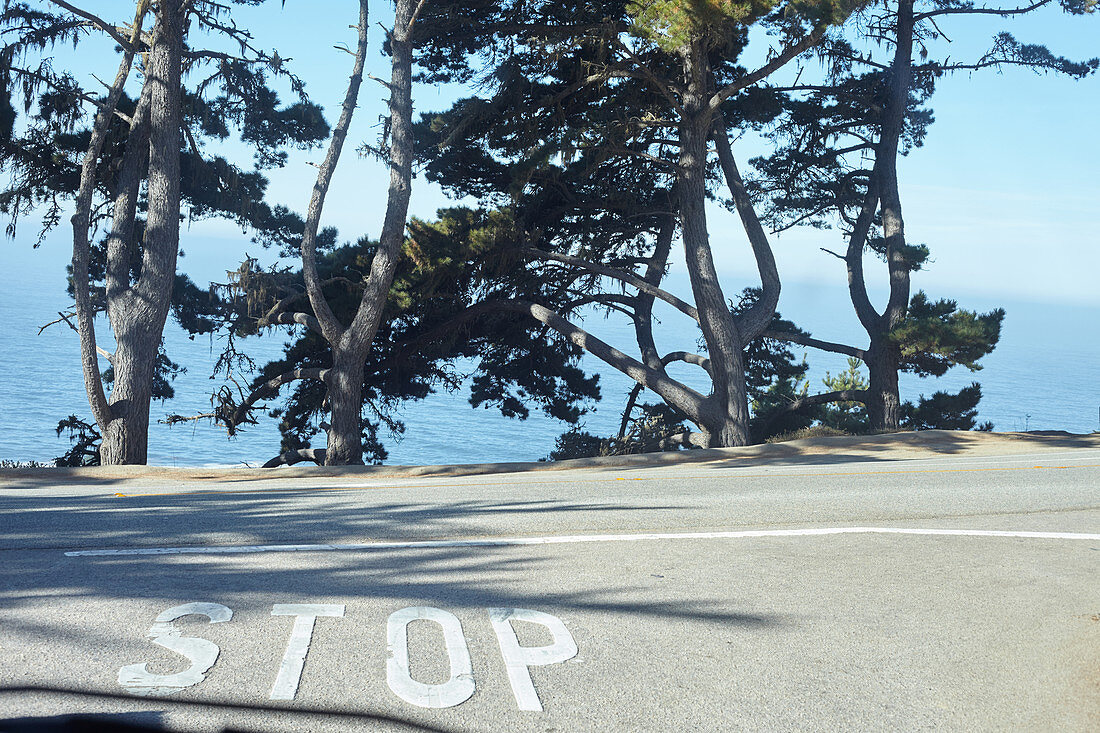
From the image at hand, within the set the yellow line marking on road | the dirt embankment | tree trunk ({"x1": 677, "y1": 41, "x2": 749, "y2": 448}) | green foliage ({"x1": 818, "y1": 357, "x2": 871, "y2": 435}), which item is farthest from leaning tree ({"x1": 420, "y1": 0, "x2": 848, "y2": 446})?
green foliage ({"x1": 818, "y1": 357, "x2": 871, "y2": 435})

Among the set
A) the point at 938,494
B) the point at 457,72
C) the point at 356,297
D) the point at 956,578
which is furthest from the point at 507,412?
the point at 956,578

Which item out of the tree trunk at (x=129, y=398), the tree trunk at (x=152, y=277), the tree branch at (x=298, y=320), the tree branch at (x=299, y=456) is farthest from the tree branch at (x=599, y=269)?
the tree trunk at (x=129, y=398)

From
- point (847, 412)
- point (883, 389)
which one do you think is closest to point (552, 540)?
point (883, 389)

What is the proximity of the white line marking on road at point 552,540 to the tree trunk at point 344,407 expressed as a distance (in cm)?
1310

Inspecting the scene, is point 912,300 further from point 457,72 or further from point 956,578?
point 956,578

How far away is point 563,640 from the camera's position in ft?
17.4

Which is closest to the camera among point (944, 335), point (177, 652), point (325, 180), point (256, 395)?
point (177, 652)

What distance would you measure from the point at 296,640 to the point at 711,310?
17.0m

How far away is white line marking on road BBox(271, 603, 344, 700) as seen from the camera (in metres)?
4.44

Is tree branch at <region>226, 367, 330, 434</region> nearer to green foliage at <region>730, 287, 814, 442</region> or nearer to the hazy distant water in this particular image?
the hazy distant water

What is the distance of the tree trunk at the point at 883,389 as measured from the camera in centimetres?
2539

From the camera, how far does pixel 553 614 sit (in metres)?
5.77

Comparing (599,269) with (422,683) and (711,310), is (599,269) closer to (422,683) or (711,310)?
(711,310)

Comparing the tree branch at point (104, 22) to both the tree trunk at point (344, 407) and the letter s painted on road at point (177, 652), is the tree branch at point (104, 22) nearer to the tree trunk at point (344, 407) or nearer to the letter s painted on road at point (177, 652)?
the tree trunk at point (344, 407)
